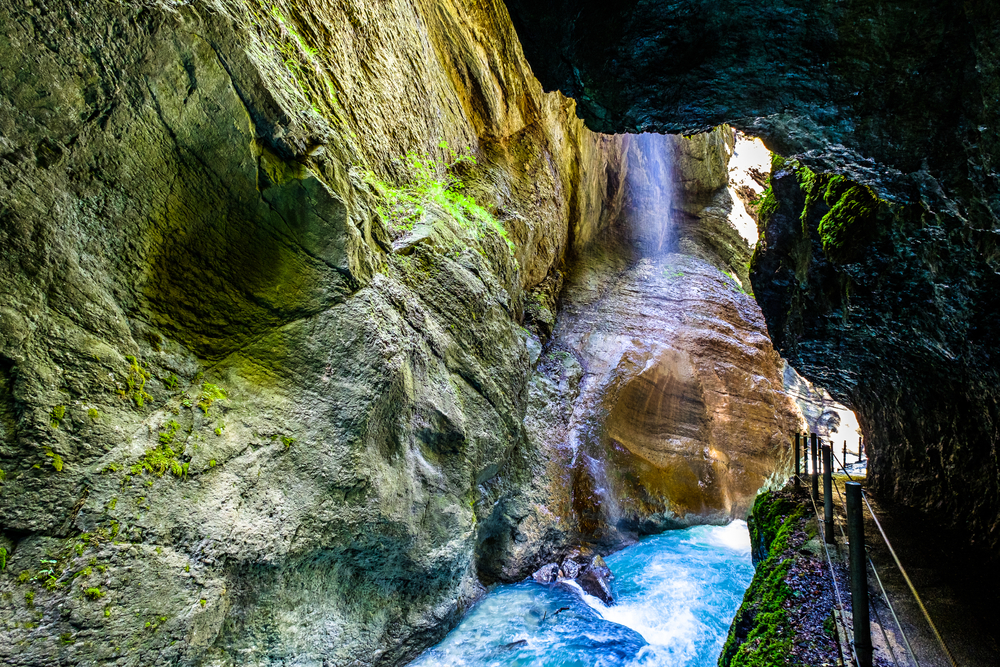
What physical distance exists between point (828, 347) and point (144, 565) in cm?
942

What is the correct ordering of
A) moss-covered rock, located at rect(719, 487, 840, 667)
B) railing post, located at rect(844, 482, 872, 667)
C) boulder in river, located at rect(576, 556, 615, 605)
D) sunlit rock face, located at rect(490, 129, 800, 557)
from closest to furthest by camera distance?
railing post, located at rect(844, 482, 872, 667) → moss-covered rock, located at rect(719, 487, 840, 667) → boulder in river, located at rect(576, 556, 615, 605) → sunlit rock face, located at rect(490, 129, 800, 557)

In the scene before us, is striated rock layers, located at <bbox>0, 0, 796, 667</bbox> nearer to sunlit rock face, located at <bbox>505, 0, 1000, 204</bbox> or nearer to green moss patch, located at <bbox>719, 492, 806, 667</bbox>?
sunlit rock face, located at <bbox>505, 0, 1000, 204</bbox>

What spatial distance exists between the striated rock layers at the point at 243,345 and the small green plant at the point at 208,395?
21 mm

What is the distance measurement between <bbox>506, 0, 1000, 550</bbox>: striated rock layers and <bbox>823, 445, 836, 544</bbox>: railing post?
1423 millimetres

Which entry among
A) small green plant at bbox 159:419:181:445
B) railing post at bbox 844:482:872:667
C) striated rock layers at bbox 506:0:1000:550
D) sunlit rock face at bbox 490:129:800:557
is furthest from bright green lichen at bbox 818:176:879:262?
small green plant at bbox 159:419:181:445

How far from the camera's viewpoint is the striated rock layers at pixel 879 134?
3.15 metres

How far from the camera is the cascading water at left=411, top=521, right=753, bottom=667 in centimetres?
647

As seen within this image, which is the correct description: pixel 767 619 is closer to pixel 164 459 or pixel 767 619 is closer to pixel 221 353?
pixel 164 459

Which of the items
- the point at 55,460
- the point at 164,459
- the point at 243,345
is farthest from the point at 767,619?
the point at 55,460

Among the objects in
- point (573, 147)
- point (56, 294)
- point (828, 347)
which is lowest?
point (56, 294)

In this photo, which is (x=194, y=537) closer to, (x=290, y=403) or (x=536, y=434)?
(x=290, y=403)

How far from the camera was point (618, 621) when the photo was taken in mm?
7617

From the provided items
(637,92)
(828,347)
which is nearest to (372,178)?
(637,92)

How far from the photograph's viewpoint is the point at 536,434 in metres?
10.9
